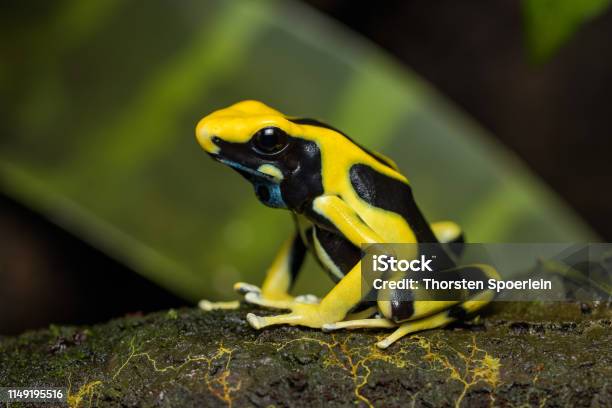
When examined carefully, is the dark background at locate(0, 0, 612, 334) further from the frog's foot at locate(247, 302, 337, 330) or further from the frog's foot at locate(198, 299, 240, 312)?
the frog's foot at locate(247, 302, 337, 330)

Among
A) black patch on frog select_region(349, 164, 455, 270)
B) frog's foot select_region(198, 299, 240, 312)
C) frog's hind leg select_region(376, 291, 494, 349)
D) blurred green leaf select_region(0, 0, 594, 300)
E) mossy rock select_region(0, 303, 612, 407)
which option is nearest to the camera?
mossy rock select_region(0, 303, 612, 407)

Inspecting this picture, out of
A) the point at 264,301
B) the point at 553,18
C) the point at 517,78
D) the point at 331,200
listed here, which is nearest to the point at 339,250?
the point at 331,200

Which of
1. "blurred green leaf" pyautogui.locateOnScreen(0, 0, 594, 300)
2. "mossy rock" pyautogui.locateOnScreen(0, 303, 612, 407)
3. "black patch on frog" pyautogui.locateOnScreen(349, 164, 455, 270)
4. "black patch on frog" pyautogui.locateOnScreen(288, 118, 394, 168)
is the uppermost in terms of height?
"blurred green leaf" pyautogui.locateOnScreen(0, 0, 594, 300)

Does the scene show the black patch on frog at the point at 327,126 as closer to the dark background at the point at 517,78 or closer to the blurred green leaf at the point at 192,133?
the blurred green leaf at the point at 192,133

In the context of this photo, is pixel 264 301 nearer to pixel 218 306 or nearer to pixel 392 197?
pixel 218 306

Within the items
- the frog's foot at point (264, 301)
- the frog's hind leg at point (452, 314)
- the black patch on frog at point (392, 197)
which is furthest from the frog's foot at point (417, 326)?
the frog's foot at point (264, 301)

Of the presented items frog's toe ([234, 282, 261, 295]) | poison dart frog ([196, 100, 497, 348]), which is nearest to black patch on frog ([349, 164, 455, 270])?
poison dart frog ([196, 100, 497, 348])

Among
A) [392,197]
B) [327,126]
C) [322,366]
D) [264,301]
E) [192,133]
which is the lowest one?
[322,366]
